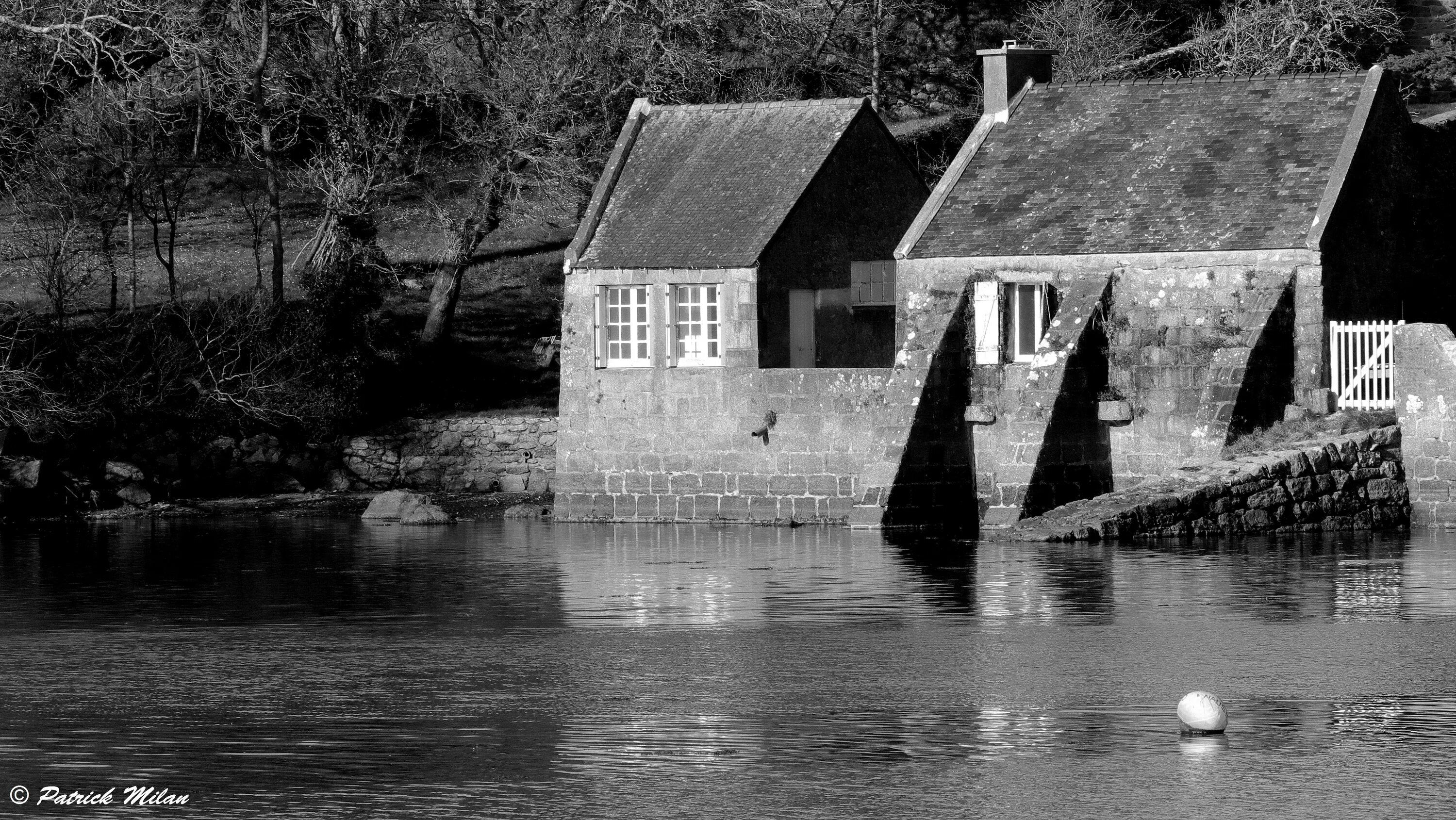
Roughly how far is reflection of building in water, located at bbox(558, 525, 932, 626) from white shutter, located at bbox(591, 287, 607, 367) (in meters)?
3.10

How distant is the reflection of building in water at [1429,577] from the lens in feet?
72.7

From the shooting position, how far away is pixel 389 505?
37.8m

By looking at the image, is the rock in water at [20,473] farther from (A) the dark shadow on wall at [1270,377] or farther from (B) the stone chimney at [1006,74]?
(A) the dark shadow on wall at [1270,377]

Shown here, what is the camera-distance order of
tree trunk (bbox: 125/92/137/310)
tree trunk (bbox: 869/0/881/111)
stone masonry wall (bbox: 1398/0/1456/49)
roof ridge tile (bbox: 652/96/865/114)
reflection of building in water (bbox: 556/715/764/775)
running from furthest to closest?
1. stone masonry wall (bbox: 1398/0/1456/49)
2. tree trunk (bbox: 869/0/881/111)
3. tree trunk (bbox: 125/92/137/310)
4. roof ridge tile (bbox: 652/96/865/114)
5. reflection of building in water (bbox: 556/715/764/775)

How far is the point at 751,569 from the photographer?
28156 mm

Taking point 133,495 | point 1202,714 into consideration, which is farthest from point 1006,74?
point 1202,714

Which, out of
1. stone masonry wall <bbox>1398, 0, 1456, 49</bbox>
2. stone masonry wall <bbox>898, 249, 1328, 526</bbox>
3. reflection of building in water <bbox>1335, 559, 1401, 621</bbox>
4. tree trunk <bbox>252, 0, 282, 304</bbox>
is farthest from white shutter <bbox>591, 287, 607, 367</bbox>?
stone masonry wall <bbox>1398, 0, 1456, 49</bbox>

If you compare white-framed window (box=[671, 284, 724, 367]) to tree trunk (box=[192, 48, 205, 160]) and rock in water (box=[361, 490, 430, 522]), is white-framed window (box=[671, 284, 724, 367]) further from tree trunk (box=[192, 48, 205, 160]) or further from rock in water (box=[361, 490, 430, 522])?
tree trunk (box=[192, 48, 205, 160])

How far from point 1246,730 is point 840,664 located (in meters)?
4.50

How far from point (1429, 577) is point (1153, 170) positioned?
11.4 metres

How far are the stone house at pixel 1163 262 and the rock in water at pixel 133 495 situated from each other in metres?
14.6

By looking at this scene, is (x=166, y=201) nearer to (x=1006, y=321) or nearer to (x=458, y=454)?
(x=458, y=454)

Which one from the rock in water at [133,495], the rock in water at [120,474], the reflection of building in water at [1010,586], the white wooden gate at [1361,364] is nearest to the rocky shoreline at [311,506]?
the rock in water at [133,495]

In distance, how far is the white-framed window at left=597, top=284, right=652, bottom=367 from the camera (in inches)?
1459
